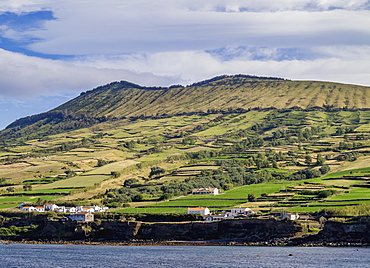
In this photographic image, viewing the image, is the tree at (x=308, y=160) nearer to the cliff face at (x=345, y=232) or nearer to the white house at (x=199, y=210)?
the white house at (x=199, y=210)

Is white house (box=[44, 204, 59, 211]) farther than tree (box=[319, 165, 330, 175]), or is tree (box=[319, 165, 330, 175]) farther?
tree (box=[319, 165, 330, 175])

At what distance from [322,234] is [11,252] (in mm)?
52055

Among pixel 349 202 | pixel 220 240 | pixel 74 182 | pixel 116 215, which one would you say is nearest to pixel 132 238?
pixel 116 215

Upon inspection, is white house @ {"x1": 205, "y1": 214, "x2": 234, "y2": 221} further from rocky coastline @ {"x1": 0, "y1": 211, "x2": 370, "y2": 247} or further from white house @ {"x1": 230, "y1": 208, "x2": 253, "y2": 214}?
rocky coastline @ {"x1": 0, "y1": 211, "x2": 370, "y2": 247}

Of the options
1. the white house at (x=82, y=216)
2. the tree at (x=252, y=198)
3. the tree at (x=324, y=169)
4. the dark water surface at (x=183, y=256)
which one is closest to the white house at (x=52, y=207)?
the white house at (x=82, y=216)

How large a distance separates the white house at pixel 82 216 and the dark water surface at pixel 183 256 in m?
16.8

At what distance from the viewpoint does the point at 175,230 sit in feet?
380

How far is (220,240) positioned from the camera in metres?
111

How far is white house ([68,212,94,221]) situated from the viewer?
4887 inches

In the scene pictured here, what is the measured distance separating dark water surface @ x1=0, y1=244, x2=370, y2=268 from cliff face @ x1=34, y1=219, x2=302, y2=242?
772 cm

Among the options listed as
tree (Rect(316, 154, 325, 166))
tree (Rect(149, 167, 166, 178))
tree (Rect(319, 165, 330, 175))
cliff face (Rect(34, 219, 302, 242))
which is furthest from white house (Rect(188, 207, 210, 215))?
tree (Rect(316, 154, 325, 166))

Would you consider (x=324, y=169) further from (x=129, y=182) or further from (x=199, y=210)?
(x=199, y=210)

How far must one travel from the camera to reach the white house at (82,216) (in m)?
124

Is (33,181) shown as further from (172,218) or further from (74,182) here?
(172,218)
